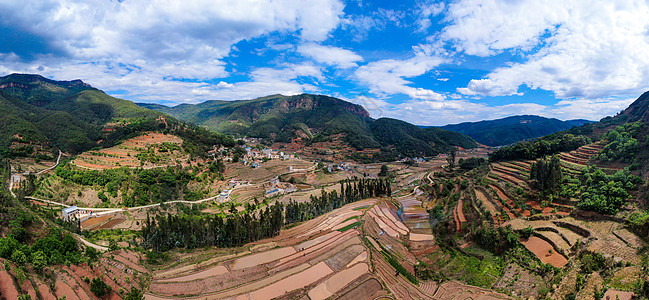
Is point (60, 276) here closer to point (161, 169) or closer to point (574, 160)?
point (161, 169)

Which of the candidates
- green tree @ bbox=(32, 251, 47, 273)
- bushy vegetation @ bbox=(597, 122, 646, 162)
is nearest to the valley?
green tree @ bbox=(32, 251, 47, 273)

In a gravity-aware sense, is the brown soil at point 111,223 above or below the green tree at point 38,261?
below

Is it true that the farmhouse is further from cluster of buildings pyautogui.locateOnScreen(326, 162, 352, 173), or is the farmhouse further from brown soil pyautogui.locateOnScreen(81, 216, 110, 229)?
cluster of buildings pyautogui.locateOnScreen(326, 162, 352, 173)

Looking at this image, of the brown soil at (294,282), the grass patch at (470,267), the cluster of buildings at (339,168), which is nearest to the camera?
the brown soil at (294,282)

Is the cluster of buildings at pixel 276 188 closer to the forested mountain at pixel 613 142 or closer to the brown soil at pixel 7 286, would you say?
the brown soil at pixel 7 286

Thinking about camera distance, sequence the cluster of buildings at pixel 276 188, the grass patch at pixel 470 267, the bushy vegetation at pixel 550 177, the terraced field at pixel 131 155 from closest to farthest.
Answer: the grass patch at pixel 470 267
the bushy vegetation at pixel 550 177
the terraced field at pixel 131 155
the cluster of buildings at pixel 276 188

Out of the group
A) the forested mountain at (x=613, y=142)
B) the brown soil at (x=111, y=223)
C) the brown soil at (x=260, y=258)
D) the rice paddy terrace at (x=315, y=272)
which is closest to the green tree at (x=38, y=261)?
the rice paddy terrace at (x=315, y=272)
